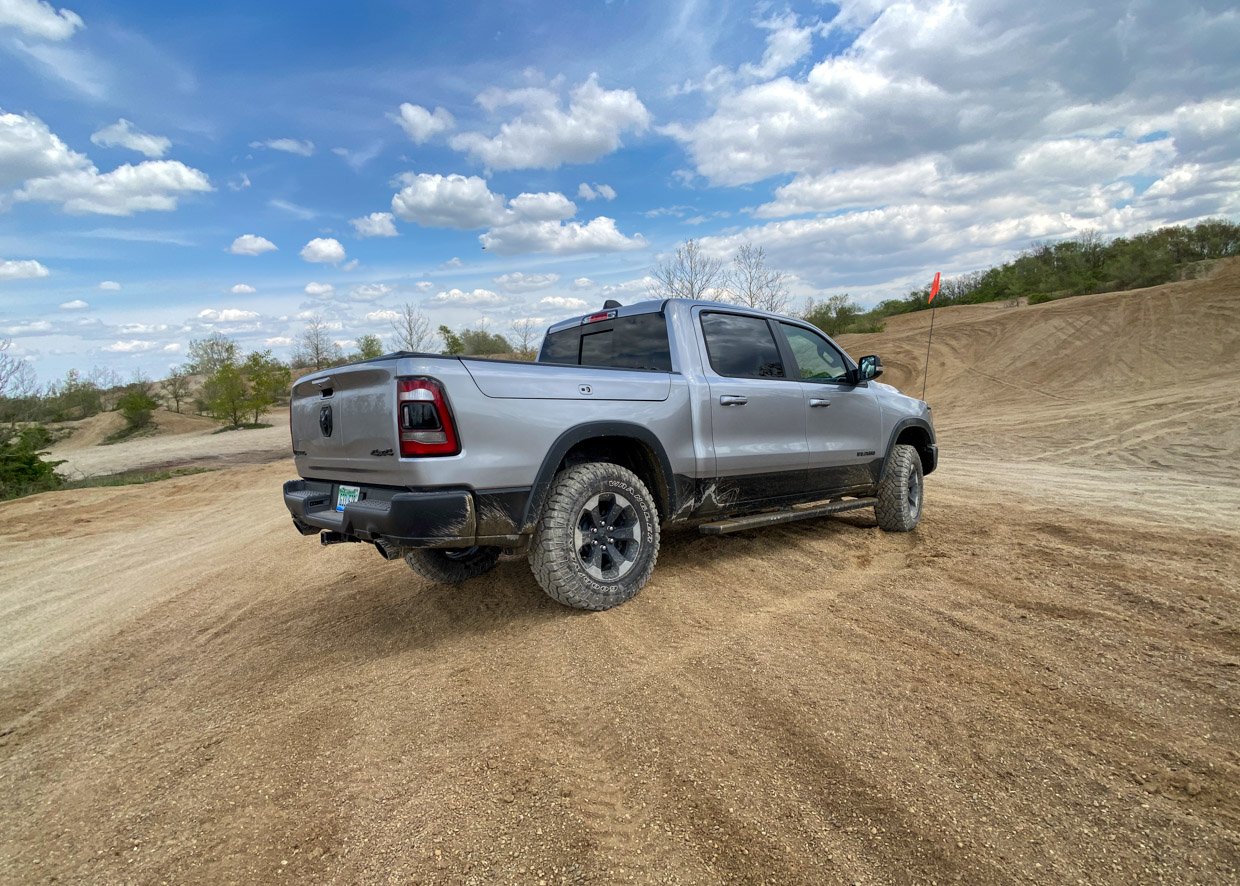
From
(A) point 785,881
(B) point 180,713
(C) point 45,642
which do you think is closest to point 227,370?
(C) point 45,642

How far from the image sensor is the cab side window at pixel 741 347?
457 cm

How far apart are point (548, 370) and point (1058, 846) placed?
9.45 feet

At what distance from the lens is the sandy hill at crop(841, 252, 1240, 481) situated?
35.0ft

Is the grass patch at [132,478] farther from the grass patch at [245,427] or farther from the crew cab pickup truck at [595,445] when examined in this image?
the crew cab pickup truck at [595,445]

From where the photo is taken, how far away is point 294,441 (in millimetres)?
4375

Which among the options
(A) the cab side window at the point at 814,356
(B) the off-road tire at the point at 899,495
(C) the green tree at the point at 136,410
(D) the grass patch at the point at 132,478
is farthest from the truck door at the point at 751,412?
(C) the green tree at the point at 136,410

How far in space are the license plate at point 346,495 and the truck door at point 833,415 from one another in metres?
3.22

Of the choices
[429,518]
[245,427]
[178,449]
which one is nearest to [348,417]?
[429,518]

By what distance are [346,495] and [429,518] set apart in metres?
0.83

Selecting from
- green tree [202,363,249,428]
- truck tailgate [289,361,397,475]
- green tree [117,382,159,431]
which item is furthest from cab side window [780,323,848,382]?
green tree [117,382,159,431]

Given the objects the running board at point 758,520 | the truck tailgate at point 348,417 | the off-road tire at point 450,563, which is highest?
the truck tailgate at point 348,417

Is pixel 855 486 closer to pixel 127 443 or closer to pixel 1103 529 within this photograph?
pixel 1103 529

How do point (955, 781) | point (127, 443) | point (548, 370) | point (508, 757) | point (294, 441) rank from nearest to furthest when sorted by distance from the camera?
point (955, 781) < point (508, 757) < point (548, 370) < point (294, 441) < point (127, 443)

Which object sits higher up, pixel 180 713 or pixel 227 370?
pixel 227 370
